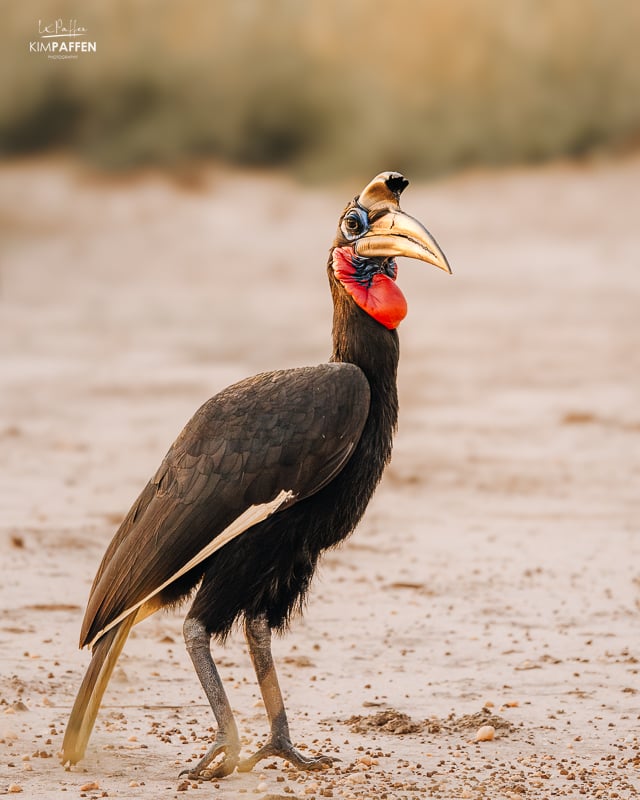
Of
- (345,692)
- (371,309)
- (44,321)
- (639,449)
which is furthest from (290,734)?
(44,321)

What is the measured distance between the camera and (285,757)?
18.3 feet

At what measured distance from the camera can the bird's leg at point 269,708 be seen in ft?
18.2

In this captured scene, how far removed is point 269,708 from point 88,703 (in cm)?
72

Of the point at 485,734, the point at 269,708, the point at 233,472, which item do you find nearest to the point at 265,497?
the point at 233,472

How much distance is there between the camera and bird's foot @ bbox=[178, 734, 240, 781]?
5.38 m

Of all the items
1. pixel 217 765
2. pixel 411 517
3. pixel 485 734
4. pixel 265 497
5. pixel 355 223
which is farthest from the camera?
pixel 411 517

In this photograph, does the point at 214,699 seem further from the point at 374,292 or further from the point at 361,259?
the point at 361,259

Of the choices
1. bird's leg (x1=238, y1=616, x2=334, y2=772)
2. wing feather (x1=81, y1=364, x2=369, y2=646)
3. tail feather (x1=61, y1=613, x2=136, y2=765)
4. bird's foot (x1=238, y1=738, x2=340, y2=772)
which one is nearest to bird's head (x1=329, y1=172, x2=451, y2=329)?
wing feather (x1=81, y1=364, x2=369, y2=646)

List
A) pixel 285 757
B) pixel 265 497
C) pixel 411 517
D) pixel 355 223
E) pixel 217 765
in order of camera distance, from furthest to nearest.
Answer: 1. pixel 411 517
2. pixel 355 223
3. pixel 285 757
4. pixel 217 765
5. pixel 265 497

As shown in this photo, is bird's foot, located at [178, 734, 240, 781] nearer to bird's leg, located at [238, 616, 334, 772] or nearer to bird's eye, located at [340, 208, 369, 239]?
bird's leg, located at [238, 616, 334, 772]

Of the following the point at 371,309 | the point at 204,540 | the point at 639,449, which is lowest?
the point at 639,449

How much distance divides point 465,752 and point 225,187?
810 inches

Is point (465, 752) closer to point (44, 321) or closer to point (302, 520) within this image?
point (302, 520)

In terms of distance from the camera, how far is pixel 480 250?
912 inches
